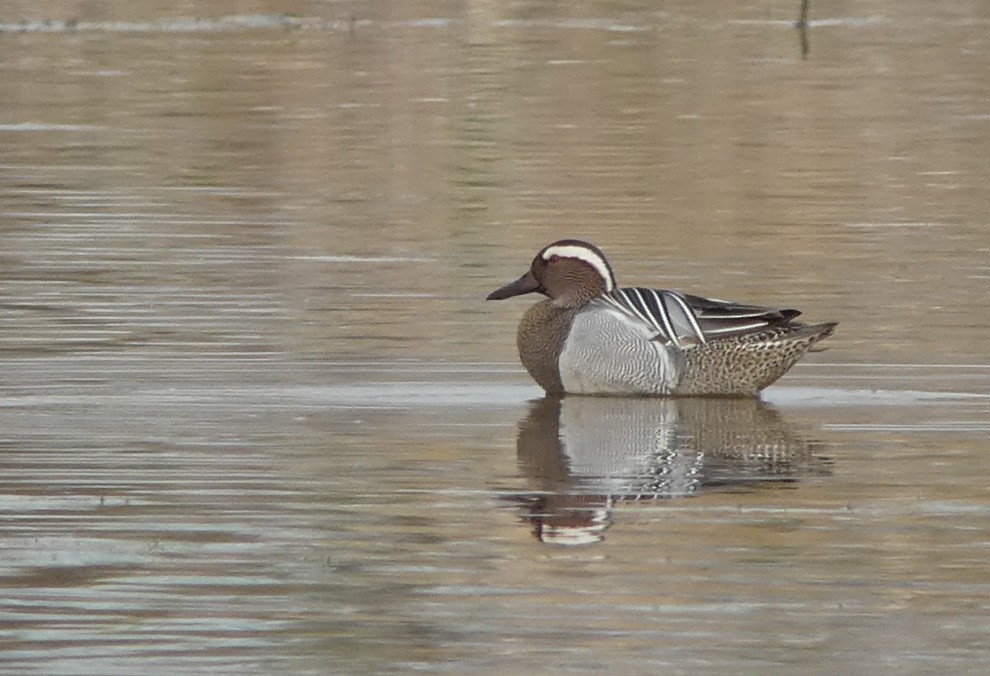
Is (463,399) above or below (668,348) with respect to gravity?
below

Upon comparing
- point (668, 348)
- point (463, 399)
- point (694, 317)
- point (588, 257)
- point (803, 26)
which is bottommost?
point (803, 26)

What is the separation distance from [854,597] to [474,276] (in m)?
7.64

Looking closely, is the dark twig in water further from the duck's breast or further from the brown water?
the duck's breast

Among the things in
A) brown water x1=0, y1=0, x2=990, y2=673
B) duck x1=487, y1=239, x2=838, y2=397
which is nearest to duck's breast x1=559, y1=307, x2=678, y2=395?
duck x1=487, y1=239, x2=838, y2=397

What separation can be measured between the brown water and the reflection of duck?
1.2 inches

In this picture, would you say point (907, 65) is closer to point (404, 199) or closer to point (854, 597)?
point (404, 199)

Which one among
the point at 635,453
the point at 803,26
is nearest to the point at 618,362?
the point at 635,453

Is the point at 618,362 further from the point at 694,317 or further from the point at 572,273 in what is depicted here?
the point at 572,273

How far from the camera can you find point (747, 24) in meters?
37.6

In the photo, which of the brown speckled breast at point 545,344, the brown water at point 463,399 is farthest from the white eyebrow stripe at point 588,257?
the brown water at point 463,399

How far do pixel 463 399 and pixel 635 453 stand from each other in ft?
4.97

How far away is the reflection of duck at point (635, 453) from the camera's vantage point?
8836 mm

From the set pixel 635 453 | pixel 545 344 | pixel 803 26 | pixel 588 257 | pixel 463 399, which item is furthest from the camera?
pixel 803 26

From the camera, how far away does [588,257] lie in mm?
12188
